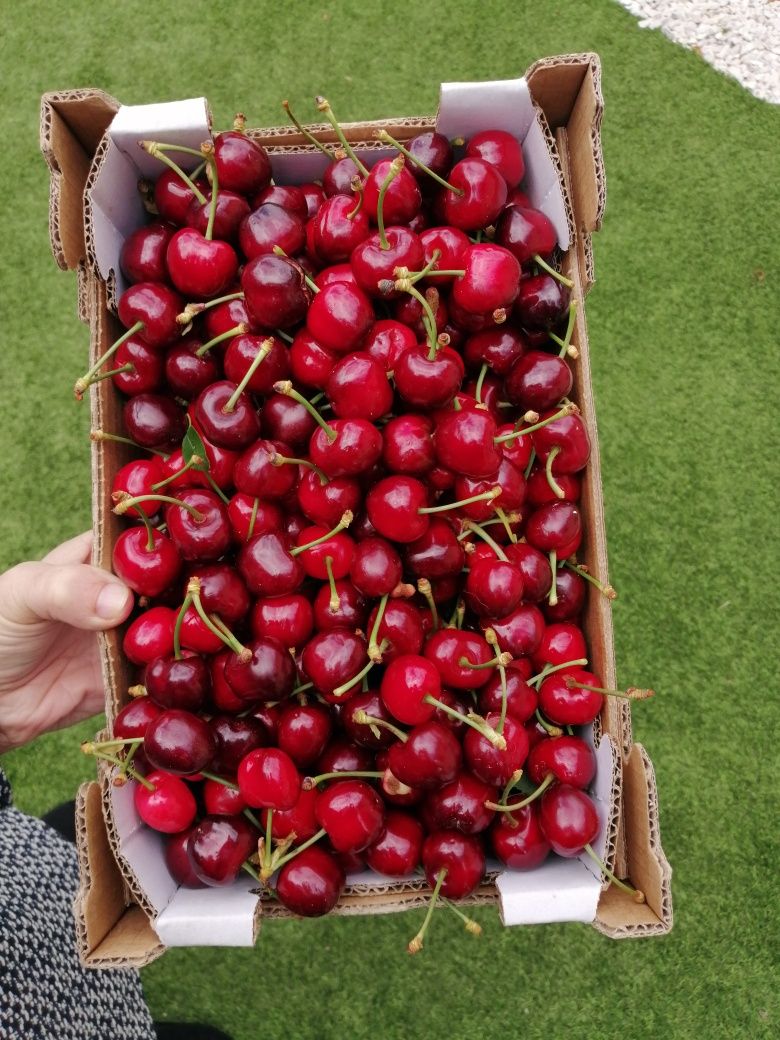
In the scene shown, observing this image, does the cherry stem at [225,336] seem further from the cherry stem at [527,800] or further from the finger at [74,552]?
the cherry stem at [527,800]

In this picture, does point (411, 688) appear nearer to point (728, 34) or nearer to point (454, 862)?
point (454, 862)

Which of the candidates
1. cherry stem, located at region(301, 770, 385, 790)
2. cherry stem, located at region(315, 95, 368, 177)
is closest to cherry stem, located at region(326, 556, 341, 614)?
cherry stem, located at region(301, 770, 385, 790)

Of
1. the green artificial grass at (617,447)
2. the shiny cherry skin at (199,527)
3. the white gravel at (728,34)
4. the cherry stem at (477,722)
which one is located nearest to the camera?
the cherry stem at (477,722)

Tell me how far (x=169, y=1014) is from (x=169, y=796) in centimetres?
94

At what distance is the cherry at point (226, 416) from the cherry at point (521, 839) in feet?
2.17

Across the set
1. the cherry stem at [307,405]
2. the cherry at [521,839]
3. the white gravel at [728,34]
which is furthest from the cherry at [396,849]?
the white gravel at [728,34]

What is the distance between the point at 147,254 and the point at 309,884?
3.12ft

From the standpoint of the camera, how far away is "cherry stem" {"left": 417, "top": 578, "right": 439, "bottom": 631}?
3.62 feet

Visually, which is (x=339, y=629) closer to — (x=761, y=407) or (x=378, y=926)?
(x=378, y=926)

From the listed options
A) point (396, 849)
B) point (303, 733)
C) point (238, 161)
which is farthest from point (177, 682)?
point (238, 161)

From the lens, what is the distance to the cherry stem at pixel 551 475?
117 cm

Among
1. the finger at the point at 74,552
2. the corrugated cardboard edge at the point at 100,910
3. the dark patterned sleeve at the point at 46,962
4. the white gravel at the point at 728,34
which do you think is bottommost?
the dark patterned sleeve at the point at 46,962

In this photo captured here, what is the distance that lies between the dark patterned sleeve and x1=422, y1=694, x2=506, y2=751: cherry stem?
0.70 m

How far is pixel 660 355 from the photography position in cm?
199
